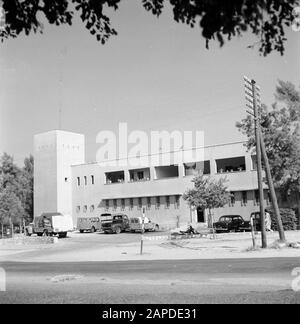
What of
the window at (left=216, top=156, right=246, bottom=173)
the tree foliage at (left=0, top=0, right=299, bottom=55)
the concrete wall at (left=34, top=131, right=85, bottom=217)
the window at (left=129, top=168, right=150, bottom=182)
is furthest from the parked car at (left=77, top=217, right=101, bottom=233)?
the tree foliage at (left=0, top=0, right=299, bottom=55)

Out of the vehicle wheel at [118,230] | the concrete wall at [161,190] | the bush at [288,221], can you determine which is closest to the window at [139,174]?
the concrete wall at [161,190]

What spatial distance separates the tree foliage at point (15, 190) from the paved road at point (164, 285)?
31.4 m

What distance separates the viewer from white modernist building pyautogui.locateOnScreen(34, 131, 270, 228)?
163 ft

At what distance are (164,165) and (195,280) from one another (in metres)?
44.8

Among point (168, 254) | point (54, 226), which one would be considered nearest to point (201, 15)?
point (168, 254)

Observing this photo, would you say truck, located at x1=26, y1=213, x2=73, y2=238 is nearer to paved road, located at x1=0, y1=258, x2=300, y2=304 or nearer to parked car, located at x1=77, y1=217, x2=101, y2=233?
parked car, located at x1=77, y1=217, x2=101, y2=233

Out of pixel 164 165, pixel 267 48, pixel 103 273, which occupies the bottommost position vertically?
pixel 103 273

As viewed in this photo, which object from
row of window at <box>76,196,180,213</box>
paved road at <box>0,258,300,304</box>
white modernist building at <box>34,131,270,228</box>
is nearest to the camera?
paved road at <box>0,258,300,304</box>

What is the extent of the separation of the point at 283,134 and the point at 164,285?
28.0 metres

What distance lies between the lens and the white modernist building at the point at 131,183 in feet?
163

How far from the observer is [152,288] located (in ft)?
34.3

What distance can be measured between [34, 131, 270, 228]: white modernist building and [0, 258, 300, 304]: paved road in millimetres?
33920

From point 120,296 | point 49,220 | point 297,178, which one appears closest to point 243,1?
point 120,296
